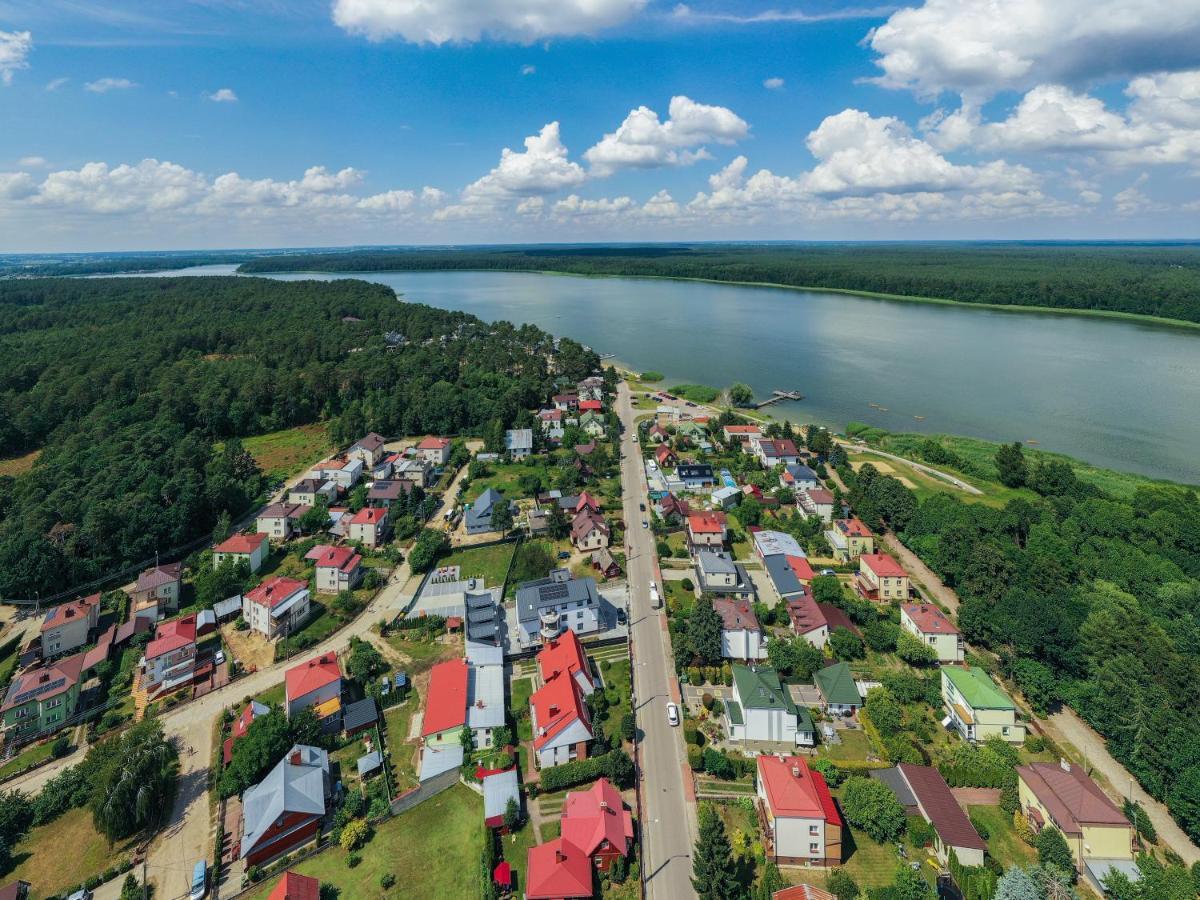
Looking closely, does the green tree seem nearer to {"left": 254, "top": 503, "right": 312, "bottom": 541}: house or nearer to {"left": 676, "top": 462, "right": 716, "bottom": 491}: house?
{"left": 676, "top": 462, "right": 716, "bottom": 491}: house

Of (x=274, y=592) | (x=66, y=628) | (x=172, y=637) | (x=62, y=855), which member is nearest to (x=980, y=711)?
(x=274, y=592)

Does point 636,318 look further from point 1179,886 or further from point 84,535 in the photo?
point 1179,886

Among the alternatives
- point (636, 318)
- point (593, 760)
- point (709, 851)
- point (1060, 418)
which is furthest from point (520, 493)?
point (636, 318)

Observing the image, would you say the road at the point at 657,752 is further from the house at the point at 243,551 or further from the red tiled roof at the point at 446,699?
the house at the point at 243,551

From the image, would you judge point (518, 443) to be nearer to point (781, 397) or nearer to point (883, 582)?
point (883, 582)

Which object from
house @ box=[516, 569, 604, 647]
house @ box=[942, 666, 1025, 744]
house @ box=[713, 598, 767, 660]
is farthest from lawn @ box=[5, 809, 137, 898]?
house @ box=[942, 666, 1025, 744]
